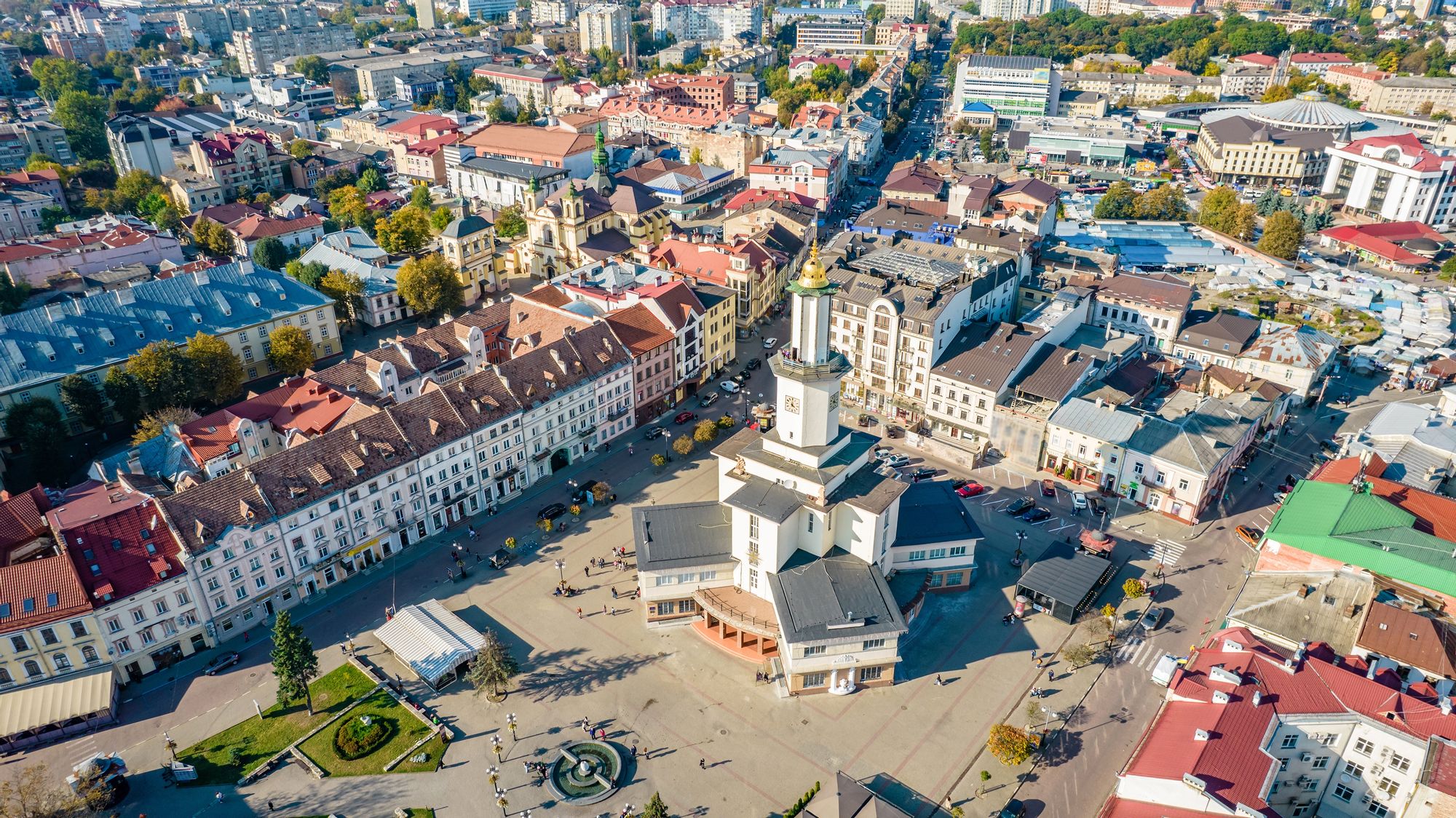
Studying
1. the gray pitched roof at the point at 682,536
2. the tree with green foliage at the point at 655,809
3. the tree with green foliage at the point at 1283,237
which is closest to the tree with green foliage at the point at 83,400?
the gray pitched roof at the point at 682,536

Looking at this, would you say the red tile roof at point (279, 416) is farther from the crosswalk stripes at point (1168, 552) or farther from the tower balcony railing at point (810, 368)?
the crosswalk stripes at point (1168, 552)

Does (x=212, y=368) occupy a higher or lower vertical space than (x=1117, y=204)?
lower

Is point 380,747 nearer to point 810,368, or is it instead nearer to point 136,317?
point 810,368

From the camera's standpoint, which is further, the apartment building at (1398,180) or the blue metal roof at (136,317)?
the apartment building at (1398,180)

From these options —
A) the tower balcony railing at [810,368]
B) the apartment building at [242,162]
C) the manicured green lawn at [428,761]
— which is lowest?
the manicured green lawn at [428,761]

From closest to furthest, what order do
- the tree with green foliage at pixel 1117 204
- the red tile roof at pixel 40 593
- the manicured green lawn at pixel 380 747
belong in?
1. the manicured green lawn at pixel 380 747
2. the red tile roof at pixel 40 593
3. the tree with green foliage at pixel 1117 204

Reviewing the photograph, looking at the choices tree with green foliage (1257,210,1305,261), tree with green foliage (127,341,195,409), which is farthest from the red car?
tree with green foliage (1257,210,1305,261)

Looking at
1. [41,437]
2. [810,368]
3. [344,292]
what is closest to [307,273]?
[344,292]
